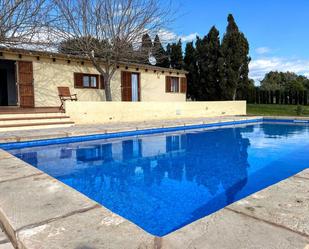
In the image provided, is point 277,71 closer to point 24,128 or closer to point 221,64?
point 221,64

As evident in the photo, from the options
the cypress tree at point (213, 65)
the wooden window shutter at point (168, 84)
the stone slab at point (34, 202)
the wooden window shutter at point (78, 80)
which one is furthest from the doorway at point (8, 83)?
the cypress tree at point (213, 65)

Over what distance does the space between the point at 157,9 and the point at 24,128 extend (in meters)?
7.75

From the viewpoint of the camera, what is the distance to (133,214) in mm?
2900

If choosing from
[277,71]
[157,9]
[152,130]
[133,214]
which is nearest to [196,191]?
[133,214]

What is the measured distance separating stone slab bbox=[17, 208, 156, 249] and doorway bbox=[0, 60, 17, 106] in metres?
13.0

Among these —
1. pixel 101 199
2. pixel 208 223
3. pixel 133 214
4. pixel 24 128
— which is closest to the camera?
pixel 208 223

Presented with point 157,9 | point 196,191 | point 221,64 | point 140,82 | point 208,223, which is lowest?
point 196,191

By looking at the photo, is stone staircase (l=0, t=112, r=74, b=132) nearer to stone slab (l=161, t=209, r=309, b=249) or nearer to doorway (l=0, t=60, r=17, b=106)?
doorway (l=0, t=60, r=17, b=106)

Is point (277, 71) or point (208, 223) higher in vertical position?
point (277, 71)

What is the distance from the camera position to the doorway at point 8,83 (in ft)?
43.0

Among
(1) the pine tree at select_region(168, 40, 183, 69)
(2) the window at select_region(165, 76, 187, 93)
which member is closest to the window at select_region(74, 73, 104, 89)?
(2) the window at select_region(165, 76, 187, 93)

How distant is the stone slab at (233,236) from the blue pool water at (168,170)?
2.81 feet

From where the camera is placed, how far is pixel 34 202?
2227mm

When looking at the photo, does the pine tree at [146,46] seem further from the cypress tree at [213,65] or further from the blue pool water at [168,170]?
the cypress tree at [213,65]
